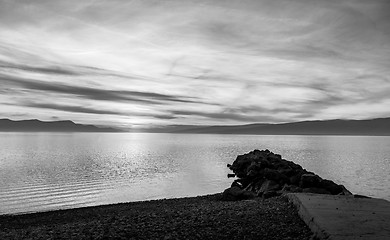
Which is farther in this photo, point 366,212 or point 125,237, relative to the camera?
point 366,212

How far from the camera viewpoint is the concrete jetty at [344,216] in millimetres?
10438

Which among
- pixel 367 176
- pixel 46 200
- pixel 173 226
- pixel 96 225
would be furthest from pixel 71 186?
pixel 367 176

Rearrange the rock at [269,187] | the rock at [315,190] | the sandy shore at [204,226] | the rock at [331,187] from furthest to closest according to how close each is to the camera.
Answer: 1. the rock at [269,187]
2. the rock at [331,187]
3. the rock at [315,190]
4. the sandy shore at [204,226]

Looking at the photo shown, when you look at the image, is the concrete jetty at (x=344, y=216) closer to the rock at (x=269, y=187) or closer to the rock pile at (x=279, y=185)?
the rock pile at (x=279, y=185)

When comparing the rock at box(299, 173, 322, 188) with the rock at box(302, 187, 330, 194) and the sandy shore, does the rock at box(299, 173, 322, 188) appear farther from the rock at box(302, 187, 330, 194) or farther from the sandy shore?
the sandy shore

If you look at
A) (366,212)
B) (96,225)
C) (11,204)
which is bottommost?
(11,204)

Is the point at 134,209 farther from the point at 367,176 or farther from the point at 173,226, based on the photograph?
the point at 367,176

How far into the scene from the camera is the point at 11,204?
28.3 meters

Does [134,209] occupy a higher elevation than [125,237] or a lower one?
lower

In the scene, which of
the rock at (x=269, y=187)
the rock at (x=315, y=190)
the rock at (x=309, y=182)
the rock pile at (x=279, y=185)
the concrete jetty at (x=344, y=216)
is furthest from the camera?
the rock at (x=269, y=187)

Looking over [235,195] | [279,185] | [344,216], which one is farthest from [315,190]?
[344,216]

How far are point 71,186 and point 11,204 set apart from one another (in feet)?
31.4

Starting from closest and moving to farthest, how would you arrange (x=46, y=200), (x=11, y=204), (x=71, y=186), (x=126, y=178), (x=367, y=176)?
(x=11, y=204) → (x=46, y=200) → (x=71, y=186) → (x=126, y=178) → (x=367, y=176)

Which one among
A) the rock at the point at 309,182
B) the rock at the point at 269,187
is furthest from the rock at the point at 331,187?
the rock at the point at 269,187
